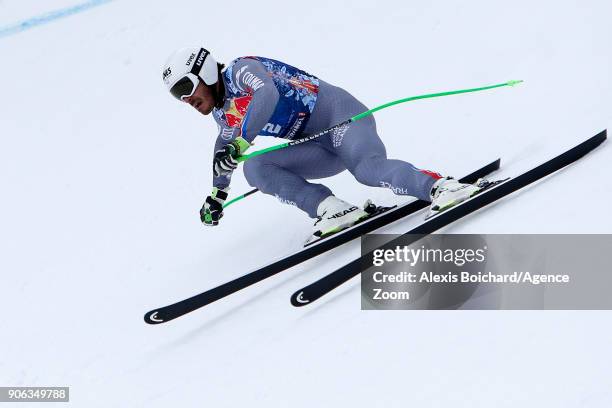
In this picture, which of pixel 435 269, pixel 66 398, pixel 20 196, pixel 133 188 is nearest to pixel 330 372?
pixel 435 269

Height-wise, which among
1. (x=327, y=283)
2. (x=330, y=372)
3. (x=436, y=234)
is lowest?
(x=330, y=372)

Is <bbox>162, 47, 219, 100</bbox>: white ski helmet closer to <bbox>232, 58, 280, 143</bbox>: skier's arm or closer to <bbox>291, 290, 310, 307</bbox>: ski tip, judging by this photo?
<bbox>232, 58, 280, 143</bbox>: skier's arm

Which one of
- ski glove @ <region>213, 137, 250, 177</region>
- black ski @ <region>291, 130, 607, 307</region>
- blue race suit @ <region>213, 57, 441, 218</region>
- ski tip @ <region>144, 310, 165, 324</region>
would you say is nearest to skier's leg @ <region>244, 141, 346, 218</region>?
blue race suit @ <region>213, 57, 441, 218</region>

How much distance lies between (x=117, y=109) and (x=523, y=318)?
14.2 ft

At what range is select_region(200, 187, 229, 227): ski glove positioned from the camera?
376 centimetres

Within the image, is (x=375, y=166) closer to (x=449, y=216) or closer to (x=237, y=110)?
(x=449, y=216)

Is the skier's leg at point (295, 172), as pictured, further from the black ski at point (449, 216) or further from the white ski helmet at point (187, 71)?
the black ski at point (449, 216)

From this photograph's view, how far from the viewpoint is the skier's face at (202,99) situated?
11.7 ft

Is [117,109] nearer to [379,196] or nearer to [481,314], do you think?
[379,196]

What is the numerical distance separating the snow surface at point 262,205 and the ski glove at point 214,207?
0.30 meters

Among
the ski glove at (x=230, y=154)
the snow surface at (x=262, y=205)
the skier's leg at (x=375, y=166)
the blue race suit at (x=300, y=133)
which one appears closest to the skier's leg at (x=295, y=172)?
the blue race suit at (x=300, y=133)

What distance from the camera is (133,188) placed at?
16.7ft

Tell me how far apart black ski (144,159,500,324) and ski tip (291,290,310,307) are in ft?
1.83

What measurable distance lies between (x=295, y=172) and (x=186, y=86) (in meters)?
0.70
